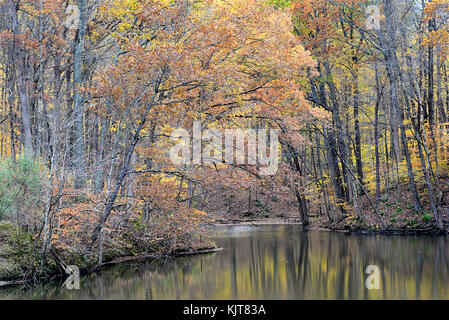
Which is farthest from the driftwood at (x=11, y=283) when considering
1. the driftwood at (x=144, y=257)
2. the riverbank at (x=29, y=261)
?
the driftwood at (x=144, y=257)

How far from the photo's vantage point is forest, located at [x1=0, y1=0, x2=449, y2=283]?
10.4 meters

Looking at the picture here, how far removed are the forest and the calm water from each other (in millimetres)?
1194

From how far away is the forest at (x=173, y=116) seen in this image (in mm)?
10426

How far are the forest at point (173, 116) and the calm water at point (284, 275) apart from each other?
1194 millimetres

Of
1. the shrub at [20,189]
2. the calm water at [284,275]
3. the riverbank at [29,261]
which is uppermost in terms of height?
the shrub at [20,189]

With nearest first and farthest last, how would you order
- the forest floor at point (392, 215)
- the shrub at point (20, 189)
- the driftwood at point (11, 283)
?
the driftwood at point (11, 283) < the shrub at point (20, 189) < the forest floor at point (392, 215)

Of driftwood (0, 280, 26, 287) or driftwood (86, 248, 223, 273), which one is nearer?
driftwood (0, 280, 26, 287)

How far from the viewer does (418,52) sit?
18.2 metres

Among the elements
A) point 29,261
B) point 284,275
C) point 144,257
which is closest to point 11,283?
point 29,261

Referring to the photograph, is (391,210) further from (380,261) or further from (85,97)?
(85,97)

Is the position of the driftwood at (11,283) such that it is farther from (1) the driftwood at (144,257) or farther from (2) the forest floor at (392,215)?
(2) the forest floor at (392,215)

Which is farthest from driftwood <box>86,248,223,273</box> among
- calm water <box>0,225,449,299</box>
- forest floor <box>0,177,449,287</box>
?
calm water <box>0,225,449,299</box>

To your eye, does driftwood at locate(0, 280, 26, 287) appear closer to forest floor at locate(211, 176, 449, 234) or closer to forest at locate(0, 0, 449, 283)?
forest at locate(0, 0, 449, 283)
